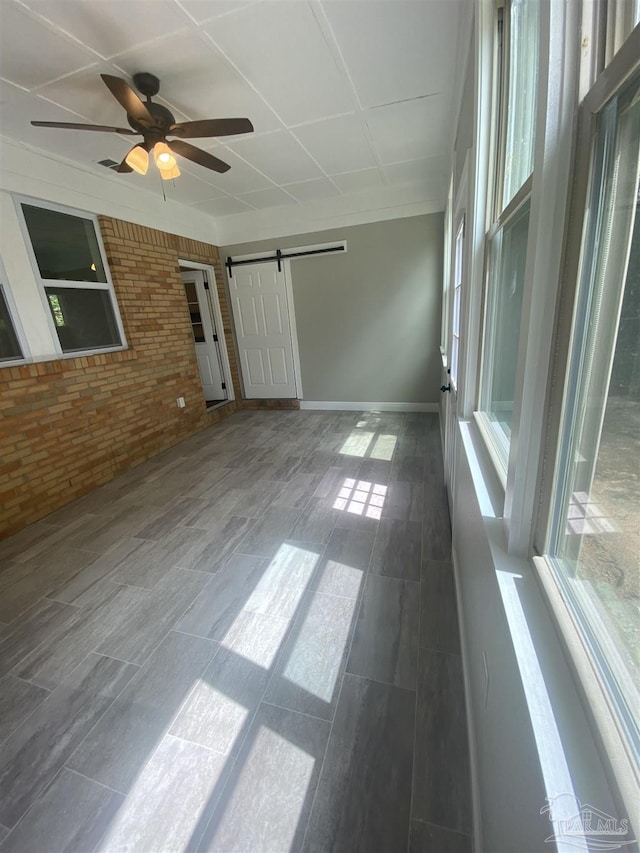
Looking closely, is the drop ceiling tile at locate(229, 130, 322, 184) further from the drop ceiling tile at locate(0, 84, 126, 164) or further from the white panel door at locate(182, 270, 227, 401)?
the white panel door at locate(182, 270, 227, 401)

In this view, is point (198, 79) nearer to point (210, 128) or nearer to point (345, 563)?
point (210, 128)

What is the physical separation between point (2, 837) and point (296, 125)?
13.2 ft

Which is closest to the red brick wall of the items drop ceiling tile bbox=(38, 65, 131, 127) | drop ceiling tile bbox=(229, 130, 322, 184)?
drop ceiling tile bbox=(38, 65, 131, 127)

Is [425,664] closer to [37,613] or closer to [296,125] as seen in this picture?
[37,613]

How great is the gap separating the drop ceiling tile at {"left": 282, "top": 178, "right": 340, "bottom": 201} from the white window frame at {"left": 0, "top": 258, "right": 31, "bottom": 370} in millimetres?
2857

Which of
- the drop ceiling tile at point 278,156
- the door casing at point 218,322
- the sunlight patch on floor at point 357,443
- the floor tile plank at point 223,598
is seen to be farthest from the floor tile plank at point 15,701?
the door casing at point 218,322

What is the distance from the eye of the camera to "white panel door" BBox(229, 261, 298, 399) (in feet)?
16.3

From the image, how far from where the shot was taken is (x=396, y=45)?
6.41ft

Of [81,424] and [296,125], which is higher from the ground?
[296,125]

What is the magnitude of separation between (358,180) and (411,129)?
3.63ft

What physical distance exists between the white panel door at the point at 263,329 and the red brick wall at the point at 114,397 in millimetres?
626

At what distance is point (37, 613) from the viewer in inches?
71.9

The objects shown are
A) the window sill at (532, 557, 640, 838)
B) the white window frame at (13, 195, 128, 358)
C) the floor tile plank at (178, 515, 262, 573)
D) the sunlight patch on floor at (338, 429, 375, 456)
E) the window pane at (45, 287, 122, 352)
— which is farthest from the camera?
the sunlight patch on floor at (338, 429, 375, 456)

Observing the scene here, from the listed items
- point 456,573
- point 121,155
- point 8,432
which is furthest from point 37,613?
point 121,155
